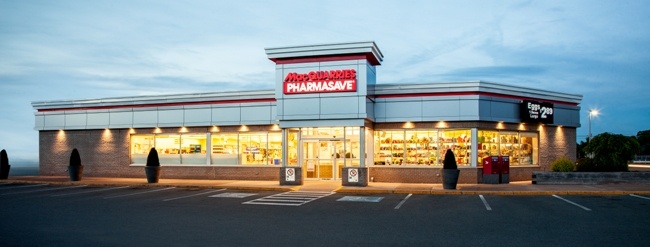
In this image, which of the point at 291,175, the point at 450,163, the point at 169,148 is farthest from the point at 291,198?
the point at 169,148

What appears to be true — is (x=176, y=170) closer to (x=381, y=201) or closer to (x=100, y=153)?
(x=100, y=153)

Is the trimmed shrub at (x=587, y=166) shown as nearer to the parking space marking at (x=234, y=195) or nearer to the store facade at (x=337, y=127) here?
the store facade at (x=337, y=127)

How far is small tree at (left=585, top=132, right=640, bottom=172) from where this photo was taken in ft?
86.4

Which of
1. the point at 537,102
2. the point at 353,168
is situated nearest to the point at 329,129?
the point at 353,168

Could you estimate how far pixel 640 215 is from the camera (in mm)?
14688

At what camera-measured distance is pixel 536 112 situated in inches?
1086

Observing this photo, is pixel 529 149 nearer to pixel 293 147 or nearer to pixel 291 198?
pixel 293 147

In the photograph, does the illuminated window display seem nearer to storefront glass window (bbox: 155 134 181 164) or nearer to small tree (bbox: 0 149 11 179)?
storefront glass window (bbox: 155 134 181 164)

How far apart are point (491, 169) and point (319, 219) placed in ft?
44.5

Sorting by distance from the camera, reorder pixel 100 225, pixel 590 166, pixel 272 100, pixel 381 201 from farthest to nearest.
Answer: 1. pixel 272 100
2. pixel 590 166
3. pixel 381 201
4. pixel 100 225

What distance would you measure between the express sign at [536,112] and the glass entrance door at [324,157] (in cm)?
943

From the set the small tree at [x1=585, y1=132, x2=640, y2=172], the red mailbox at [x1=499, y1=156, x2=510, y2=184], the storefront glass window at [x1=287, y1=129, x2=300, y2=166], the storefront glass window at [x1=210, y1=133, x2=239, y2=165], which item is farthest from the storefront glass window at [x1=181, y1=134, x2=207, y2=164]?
the small tree at [x1=585, y1=132, x2=640, y2=172]

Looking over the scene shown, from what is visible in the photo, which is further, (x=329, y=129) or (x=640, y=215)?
(x=329, y=129)

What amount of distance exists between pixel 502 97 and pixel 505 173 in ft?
13.1
